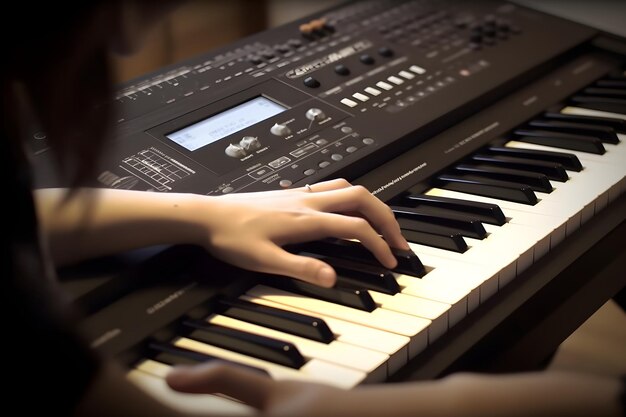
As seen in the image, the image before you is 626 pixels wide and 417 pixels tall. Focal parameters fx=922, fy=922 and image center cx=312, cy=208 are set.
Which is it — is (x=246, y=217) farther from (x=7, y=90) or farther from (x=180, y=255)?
(x=7, y=90)

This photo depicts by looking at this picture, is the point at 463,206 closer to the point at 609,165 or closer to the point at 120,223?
the point at 609,165

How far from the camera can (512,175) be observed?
1310mm

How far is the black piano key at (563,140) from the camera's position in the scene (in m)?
1.42

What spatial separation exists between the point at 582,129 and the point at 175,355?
0.82m

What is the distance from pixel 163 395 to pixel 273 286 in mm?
223

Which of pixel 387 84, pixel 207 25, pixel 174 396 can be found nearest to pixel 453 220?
pixel 387 84

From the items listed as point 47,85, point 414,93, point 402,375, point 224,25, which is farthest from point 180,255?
point 224,25

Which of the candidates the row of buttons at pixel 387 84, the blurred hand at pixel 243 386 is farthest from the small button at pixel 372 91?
the blurred hand at pixel 243 386

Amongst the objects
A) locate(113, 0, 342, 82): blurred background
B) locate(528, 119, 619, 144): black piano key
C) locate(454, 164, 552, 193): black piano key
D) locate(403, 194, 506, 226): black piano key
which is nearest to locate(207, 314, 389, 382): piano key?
locate(403, 194, 506, 226): black piano key

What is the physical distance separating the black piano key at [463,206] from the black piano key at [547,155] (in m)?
0.20

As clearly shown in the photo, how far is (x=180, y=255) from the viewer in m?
1.07

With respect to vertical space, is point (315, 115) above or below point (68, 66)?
below

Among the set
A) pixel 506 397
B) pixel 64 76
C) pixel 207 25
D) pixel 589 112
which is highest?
pixel 64 76

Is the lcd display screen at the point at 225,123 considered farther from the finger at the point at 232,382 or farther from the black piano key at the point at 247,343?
the finger at the point at 232,382
